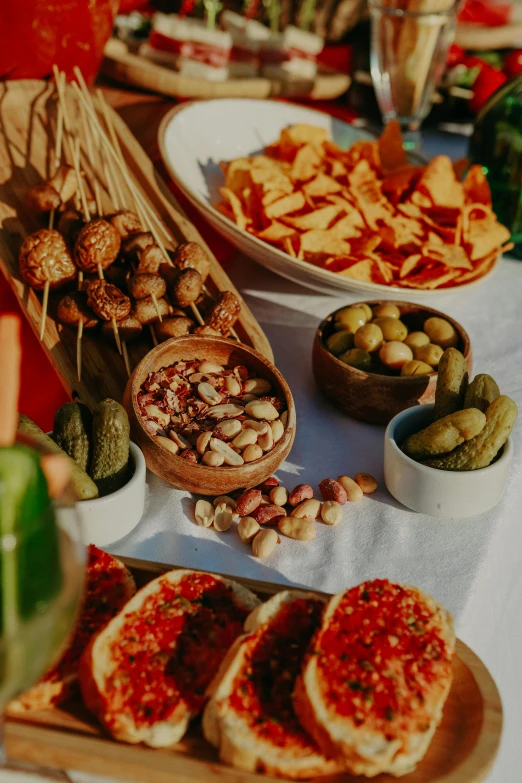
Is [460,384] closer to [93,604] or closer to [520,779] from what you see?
[520,779]

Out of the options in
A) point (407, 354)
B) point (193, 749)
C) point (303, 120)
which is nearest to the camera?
point (193, 749)

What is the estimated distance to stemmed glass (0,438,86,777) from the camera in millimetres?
697

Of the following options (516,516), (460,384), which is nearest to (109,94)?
(460,384)

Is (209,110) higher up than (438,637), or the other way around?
(209,110)

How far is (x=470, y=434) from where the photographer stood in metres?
1.32

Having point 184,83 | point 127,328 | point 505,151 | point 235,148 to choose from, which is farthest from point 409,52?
point 127,328

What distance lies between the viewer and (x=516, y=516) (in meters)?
1.47

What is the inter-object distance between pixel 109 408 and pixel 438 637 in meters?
0.64

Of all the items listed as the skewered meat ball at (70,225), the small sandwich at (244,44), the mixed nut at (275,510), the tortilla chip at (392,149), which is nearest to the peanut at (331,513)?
the mixed nut at (275,510)

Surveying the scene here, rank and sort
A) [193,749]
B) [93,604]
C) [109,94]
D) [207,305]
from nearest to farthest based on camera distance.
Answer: [193,749] → [93,604] → [207,305] → [109,94]

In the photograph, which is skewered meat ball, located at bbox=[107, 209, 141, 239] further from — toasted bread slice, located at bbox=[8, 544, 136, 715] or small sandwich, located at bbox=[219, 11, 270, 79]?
small sandwich, located at bbox=[219, 11, 270, 79]

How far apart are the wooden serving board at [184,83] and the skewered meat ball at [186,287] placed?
4.60 feet

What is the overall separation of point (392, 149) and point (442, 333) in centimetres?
98

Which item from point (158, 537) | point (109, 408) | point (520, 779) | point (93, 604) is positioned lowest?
point (520, 779)
